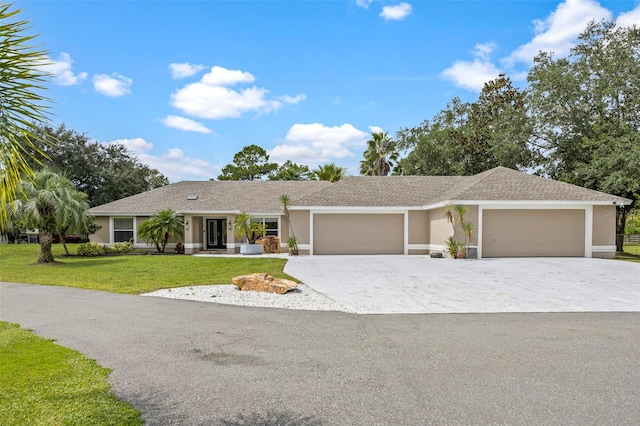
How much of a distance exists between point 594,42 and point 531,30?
877cm

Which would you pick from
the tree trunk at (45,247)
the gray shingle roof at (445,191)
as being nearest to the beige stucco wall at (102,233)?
the tree trunk at (45,247)

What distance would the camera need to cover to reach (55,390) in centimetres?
405

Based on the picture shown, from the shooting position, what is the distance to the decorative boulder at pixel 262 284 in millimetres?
10102

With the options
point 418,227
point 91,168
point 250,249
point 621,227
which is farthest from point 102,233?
point 621,227

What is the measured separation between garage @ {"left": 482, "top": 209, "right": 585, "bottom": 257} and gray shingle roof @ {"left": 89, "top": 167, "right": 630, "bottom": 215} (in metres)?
0.87

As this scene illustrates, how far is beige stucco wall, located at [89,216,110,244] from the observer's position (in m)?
24.2

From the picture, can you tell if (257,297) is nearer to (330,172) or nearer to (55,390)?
(55,390)

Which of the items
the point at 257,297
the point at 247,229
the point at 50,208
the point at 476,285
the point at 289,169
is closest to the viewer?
the point at 257,297

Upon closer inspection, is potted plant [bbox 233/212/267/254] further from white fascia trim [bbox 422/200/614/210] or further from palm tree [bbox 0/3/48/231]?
palm tree [bbox 0/3/48/231]

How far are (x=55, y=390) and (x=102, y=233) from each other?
74.7 ft

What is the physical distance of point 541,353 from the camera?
215 inches

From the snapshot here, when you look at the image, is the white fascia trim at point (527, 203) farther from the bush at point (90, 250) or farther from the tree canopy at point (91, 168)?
the tree canopy at point (91, 168)

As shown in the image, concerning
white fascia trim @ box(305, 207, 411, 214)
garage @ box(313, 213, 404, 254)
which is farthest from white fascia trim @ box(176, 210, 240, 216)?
garage @ box(313, 213, 404, 254)

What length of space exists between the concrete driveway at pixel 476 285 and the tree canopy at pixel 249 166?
3305cm
